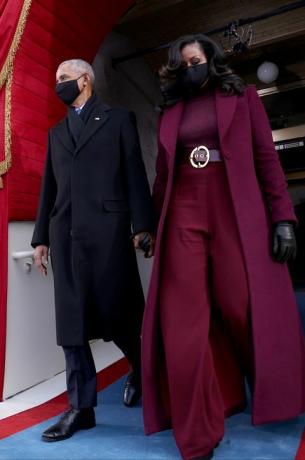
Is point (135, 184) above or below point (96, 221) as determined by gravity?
above

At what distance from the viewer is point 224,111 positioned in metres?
1.53

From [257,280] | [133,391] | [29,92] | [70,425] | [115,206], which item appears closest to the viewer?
[257,280]

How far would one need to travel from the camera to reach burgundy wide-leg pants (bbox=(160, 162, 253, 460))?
141cm

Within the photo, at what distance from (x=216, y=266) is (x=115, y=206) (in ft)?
1.67

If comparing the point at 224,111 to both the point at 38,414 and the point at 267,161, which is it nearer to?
the point at 267,161

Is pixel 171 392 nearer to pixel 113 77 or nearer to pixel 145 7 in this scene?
pixel 113 77

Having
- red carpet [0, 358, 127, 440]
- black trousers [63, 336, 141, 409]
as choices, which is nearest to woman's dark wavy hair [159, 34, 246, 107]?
black trousers [63, 336, 141, 409]

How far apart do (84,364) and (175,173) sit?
2.61 feet

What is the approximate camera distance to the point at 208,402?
1.41 metres

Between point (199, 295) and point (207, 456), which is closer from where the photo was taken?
point (207, 456)

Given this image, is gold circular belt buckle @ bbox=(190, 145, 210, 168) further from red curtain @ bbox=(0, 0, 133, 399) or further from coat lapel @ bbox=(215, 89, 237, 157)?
red curtain @ bbox=(0, 0, 133, 399)

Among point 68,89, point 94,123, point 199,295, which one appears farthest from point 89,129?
point 199,295

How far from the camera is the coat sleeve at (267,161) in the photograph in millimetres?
1555

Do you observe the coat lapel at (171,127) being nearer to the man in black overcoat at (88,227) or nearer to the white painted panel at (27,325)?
the man in black overcoat at (88,227)
